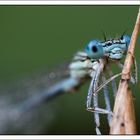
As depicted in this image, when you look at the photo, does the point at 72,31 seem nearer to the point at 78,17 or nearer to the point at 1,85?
the point at 78,17

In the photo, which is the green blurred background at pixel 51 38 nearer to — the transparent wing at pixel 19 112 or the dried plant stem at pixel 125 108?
the transparent wing at pixel 19 112

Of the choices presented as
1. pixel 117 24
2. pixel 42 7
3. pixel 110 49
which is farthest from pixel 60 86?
pixel 110 49

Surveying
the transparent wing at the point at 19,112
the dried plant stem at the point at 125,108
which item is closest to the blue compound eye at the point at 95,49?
the dried plant stem at the point at 125,108

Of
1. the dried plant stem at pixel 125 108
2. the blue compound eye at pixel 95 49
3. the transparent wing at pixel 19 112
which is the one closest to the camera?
the dried plant stem at pixel 125 108

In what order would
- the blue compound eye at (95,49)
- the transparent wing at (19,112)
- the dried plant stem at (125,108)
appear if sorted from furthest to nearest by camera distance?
the transparent wing at (19,112) → the blue compound eye at (95,49) → the dried plant stem at (125,108)

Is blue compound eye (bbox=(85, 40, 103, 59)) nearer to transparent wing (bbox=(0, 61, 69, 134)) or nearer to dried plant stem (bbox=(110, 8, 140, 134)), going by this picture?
dried plant stem (bbox=(110, 8, 140, 134))

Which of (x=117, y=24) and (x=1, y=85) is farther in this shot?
(x=1, y=85)

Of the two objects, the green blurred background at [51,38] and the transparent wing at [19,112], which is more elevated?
the green blurred background at [51,38]
